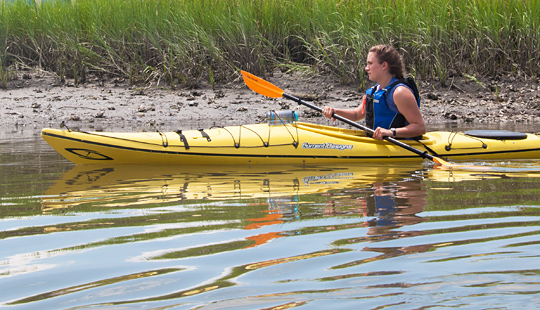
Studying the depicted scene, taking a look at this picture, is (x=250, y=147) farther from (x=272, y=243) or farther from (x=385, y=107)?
(x=272, y=243)

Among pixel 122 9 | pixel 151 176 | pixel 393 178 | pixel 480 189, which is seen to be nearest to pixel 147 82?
pixel 122 9

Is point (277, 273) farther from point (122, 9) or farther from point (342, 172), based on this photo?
point (122, 9)

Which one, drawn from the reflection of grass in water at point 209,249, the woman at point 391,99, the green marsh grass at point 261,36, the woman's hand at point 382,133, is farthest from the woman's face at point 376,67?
the green marsh grass at point 261,36

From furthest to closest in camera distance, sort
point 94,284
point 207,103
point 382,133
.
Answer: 1. point 207,103
2. point 382,133
3. point 94,284

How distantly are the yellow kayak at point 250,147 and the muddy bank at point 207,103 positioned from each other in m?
2.72

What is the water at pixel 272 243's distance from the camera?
2074mm

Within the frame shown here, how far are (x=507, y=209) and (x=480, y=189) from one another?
803 mm

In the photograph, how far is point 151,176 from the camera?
5137 mm

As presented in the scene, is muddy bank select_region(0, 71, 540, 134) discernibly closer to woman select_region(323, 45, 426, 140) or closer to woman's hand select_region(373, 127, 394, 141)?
woman select_region(323, 45, 426, 140)

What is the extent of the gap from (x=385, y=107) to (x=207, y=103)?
4339mm

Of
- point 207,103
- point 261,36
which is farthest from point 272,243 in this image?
point 261,36

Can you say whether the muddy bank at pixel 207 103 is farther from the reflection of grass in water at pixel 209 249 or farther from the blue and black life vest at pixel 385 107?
the reflection of grass in water at pixel 209 249

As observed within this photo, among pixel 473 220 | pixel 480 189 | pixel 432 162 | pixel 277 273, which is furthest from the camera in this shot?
pixel 432 162

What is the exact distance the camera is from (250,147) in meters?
5.89
